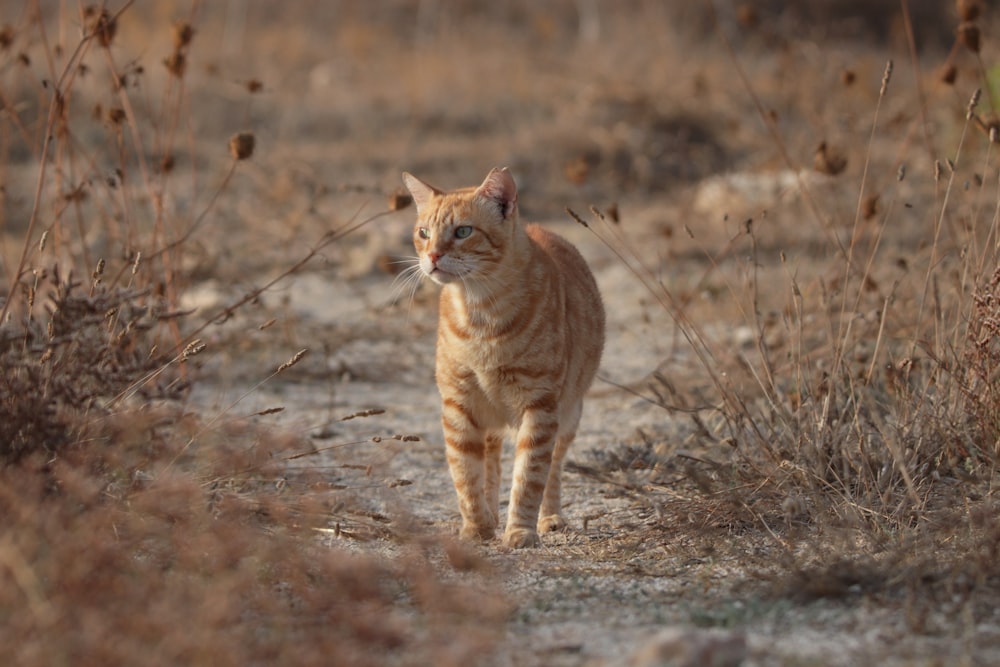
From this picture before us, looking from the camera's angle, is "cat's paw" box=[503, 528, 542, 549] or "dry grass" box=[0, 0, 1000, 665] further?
"cat's paw" box=[503, 528, 542, 549]

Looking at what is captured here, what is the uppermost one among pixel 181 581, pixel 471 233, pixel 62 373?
pixel 471 233

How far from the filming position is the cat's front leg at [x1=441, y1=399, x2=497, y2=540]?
3.80 metres

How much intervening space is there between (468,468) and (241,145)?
4.05 feet

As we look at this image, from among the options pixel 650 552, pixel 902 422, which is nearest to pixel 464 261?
pixel 650 552

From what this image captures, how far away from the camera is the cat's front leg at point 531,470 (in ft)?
12.2

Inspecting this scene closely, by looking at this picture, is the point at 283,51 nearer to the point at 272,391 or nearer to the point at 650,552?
the point at 272,391

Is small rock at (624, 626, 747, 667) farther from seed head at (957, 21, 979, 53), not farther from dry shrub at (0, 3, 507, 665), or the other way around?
seed head at (957, 21, 979, 53)

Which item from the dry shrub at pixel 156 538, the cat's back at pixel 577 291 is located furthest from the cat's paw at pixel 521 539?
the cat's back at pixel 577 291

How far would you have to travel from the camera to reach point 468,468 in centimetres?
381

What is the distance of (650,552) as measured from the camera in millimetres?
3416

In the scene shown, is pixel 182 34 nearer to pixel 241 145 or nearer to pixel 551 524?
pixel 241 145

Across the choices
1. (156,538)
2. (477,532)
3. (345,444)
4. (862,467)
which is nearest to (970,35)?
(862,467)

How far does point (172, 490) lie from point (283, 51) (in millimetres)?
10381

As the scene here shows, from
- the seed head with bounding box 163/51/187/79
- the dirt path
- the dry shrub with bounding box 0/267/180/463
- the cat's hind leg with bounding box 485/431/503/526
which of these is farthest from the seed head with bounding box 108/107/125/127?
the cat's hind leg with bounding box 485/431/503/526
